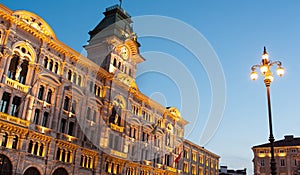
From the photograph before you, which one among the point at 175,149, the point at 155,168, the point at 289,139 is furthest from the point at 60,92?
the point at 289,139

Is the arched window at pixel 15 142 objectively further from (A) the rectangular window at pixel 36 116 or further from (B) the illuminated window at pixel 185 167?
(B) the illuminated window at pixel 185 167

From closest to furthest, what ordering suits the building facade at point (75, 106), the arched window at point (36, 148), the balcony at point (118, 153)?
1. the building facade at point (75, 106)
2. the arched window at point (36, 148)
3. the balcony at point (118, 153)

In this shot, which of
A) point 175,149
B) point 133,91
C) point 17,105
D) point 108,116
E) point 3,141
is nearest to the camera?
point 3,141

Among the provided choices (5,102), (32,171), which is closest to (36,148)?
(32,171)

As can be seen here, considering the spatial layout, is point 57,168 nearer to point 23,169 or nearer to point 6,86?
point 23,169

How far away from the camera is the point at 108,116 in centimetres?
4469

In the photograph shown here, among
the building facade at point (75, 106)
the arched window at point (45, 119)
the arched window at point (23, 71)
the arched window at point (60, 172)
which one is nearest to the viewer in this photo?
the building facade at point (75, 106)

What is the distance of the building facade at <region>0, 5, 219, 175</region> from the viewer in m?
32.9

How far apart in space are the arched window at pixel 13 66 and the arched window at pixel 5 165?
8.32m

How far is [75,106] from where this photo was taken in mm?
40469

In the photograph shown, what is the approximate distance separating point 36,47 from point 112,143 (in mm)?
17086

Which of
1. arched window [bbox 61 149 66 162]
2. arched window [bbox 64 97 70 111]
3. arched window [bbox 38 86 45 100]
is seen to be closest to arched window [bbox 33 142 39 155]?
arched window [bbox 61 149 66 162]

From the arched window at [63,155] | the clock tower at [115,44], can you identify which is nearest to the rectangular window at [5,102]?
the arched window at [63,155]

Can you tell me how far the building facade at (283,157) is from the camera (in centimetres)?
8069
